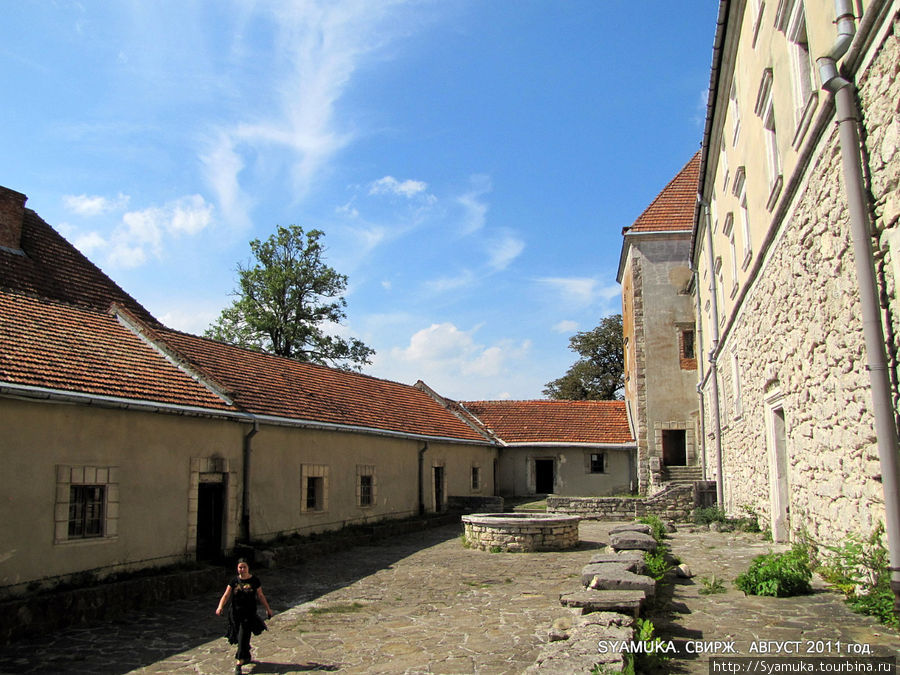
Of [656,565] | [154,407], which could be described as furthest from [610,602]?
[154,407]

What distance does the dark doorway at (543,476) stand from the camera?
29.5m

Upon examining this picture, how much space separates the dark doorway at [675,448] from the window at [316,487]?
15.9 meters

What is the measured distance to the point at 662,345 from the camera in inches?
1081

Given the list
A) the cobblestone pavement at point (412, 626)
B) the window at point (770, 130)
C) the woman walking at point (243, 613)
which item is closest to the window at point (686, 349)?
the cobblestone pavement at point (412, 626)

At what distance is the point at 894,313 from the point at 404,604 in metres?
6.80

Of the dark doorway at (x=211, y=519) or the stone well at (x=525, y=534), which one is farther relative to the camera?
the stone well at (x=525, y=534)

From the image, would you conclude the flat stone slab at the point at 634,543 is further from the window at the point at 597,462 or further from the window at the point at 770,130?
the window at the point at 597,462

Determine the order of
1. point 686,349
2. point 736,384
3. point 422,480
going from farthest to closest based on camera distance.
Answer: point 686,349 < point 422,480 < point 736,384

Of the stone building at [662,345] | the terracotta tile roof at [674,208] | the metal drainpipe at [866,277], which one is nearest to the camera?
the metal drainpipe at [866,277]

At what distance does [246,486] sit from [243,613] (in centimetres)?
724

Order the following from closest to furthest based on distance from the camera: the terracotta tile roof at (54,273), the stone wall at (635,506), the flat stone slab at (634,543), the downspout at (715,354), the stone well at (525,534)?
the flat stone slab at (634,543), the stone well at (525,534), the terracotta tile roof at (54,273), the downspout at (715,354), the stone wall at (635,506)

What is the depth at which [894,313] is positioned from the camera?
6102 millimetres

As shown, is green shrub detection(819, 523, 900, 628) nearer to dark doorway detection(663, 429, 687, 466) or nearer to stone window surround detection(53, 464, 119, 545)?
stone window surround detection(53, 464, 119, 545)

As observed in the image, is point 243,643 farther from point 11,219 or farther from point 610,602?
point 11,219
